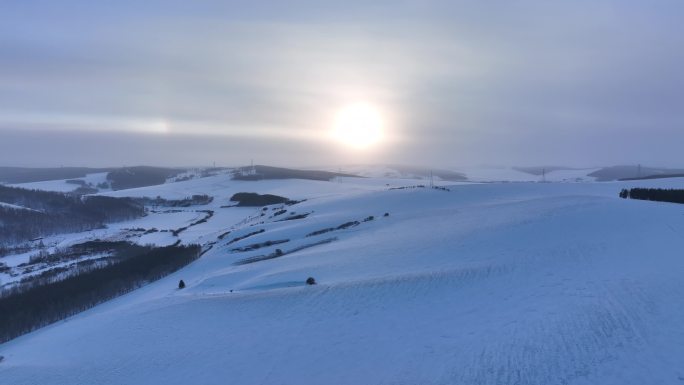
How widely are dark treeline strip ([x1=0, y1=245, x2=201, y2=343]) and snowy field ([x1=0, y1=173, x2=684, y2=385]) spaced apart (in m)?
3.45

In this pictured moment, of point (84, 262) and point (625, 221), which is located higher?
point (625, 221)

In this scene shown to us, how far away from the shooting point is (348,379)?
15.2 meters

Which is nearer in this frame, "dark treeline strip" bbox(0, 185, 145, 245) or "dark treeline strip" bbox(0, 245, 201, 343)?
"dark treeline strip" bbox(0, 245, 201, 343)

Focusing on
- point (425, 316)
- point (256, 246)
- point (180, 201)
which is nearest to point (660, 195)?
point (425, 316)

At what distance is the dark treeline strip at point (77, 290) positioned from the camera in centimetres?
3304

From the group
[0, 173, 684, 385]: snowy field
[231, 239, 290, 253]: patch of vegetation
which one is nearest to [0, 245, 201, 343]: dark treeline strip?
[0, 173, 684, 385]: snowy field

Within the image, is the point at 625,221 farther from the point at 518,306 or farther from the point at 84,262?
the point at 84,262

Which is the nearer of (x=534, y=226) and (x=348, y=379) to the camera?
(x=348, y=379)

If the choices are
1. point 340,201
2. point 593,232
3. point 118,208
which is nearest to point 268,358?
point 593,232

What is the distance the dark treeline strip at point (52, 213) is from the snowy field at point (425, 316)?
68.9 metres

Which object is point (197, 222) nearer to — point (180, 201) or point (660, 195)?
point (180, 201)

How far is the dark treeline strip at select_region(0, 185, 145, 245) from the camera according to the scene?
293ft

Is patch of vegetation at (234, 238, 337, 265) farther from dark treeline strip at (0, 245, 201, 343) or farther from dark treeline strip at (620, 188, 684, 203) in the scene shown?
dark treeline strip at (620, 188, 684, 203)

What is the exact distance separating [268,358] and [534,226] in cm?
2079
